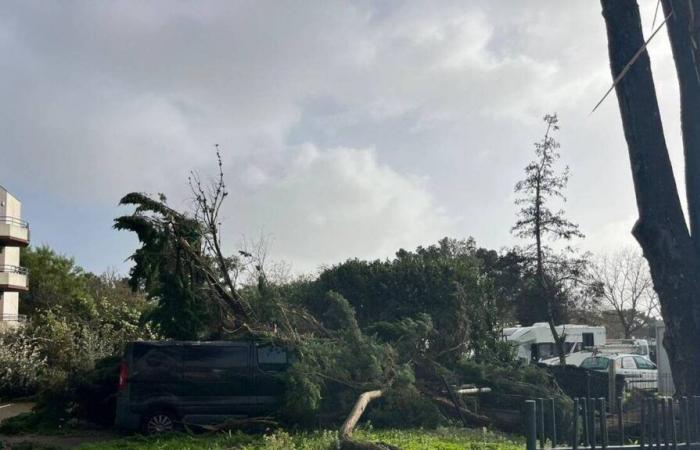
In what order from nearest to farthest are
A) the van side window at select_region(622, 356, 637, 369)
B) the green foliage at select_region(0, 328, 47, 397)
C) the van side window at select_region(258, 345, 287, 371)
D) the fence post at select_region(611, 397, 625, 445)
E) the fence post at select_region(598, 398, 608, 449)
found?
the fence post at select_region(598, 398, 608, 449), the fence post at select_region(611, 397, 625, 445), the van side window at select_region(258, 345, 287, 371), the green foliage at select_region(0, 328, 47, 397), the van side window at select_region(622, 356, 637, 369)

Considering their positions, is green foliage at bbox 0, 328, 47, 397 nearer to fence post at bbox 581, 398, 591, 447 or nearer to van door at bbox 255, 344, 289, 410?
van door at bbox 255, 344, 289, 410

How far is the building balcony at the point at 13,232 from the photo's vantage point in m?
45.0

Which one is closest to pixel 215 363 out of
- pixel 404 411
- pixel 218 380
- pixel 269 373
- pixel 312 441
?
pixel 218 380

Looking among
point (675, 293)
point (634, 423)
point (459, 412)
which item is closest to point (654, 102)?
point (675, 293)

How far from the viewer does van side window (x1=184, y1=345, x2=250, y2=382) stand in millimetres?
14680

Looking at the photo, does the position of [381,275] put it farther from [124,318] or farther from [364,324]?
[124,318]

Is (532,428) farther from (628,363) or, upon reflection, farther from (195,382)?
(628,363)

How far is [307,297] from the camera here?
71.6 feet

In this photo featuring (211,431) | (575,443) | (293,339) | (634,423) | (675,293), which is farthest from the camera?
(293,339)

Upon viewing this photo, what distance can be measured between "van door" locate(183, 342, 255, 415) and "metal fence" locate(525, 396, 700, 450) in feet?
29.1

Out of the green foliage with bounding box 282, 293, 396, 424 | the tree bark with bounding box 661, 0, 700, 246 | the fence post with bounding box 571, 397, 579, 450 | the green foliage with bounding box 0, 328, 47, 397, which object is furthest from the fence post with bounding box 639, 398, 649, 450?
the green foliage with bounding box 0, 328, 47, 397

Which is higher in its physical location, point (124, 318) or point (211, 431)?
point (124, 318)

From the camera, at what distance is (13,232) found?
150 ft

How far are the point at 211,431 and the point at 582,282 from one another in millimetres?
15280
